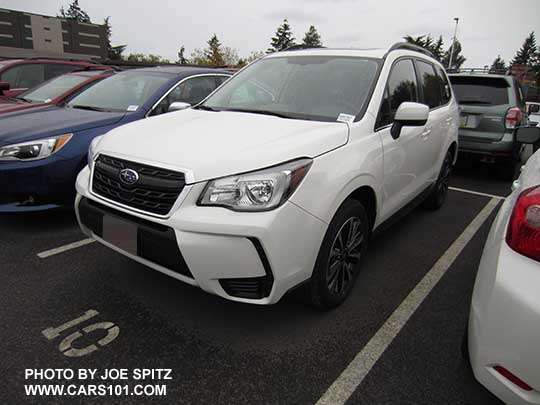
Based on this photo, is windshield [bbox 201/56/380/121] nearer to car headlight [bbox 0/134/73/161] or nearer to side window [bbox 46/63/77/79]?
car headlight [bbox 0/134/73/161]

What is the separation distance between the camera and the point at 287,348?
2.17 meters

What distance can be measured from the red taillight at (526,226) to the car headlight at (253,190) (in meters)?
0.94

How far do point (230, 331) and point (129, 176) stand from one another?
108 cm

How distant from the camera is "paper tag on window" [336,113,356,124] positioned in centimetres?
245

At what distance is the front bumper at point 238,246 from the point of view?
183cm

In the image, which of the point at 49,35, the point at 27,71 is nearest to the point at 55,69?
the point at 27,71

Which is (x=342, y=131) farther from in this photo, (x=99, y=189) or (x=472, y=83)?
(x=472, y=83)

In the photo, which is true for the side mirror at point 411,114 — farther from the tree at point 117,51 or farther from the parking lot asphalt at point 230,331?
the tree at point 117,51

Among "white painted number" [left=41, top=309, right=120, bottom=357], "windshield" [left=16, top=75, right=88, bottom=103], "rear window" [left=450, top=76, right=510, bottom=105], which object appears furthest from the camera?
"rear window" [left=450, top=76, right=510, bottom=105]

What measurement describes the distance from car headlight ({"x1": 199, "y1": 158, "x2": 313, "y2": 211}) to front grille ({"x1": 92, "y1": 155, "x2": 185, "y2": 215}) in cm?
18

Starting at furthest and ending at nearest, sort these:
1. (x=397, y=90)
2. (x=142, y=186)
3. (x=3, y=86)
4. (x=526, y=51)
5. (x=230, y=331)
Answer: (x=526, y=51) < (x=3, y=86) < (x=397, y=90) < (x=230, y=331) < (x=142, y=186)

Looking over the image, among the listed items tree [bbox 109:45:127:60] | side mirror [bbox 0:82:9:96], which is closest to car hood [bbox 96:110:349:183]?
side mirror [bbox 0:82:9:96]

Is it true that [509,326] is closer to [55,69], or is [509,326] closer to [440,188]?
[440,188]

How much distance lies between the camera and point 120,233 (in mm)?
2189
